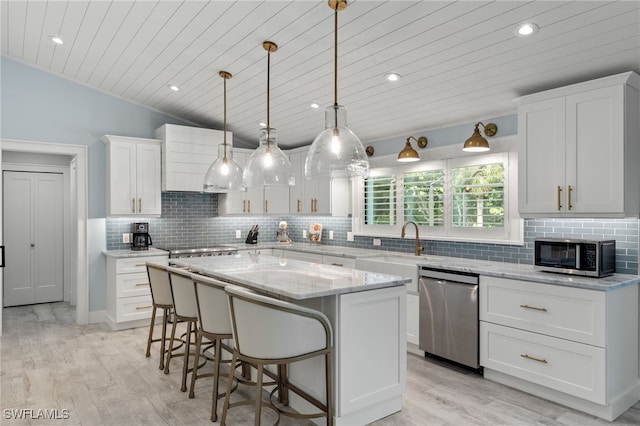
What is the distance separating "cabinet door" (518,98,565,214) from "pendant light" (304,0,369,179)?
1.59 meters

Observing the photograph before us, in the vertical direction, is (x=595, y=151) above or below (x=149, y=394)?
above

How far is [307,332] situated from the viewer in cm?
233

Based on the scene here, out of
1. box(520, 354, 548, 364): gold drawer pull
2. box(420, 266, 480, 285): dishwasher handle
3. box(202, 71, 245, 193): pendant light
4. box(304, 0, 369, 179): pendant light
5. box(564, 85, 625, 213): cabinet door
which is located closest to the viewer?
box(304, 0, 369, 179): pendant light

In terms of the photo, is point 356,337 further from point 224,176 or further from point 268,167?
point 224,176

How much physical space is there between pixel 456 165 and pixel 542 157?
1088 mm

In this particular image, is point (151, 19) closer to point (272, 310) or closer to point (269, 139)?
point (269, 139)

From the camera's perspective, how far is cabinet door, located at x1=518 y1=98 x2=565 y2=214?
317 cm

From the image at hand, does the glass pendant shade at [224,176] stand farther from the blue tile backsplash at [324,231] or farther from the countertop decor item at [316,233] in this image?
the countertop decor item at [316,233]

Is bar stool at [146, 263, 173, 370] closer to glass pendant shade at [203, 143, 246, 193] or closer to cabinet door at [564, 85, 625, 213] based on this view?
glass pendant shade at [203, 143, 246, 193]

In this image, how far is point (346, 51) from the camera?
10.7 feet

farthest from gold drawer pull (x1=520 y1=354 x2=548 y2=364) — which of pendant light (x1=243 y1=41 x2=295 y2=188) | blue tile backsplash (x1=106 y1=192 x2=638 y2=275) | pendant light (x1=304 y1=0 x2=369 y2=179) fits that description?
pendant light (x1=243 y1=41 x2=295 y2=188)

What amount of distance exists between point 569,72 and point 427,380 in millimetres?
2596

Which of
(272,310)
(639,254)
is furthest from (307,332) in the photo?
(639,254)

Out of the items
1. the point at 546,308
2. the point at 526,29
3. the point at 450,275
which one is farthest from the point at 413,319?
the point at 526,29
